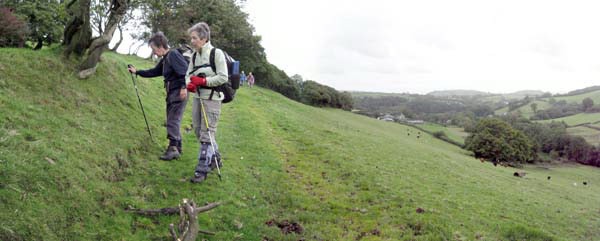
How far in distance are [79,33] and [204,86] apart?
6.12 meters

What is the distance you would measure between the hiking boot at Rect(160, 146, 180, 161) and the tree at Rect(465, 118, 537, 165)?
60.8 meters

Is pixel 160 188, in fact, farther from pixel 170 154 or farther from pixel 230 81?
pixel 230 81

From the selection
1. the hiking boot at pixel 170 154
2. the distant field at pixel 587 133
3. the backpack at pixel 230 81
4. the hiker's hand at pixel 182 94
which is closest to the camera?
the backpack at pixel 230 81

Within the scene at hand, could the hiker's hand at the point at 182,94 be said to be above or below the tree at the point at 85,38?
below

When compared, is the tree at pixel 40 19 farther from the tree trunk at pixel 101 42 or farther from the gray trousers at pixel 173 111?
the gray trousers at pixel 173 111

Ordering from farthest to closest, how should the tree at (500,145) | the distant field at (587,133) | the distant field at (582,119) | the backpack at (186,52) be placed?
1. the distant field at (582,119)
2. the distant field at (587,133)
3. the tree at (500,145)
4. the backpack at (186,52)

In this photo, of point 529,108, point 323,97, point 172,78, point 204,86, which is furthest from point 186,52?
point 529,108

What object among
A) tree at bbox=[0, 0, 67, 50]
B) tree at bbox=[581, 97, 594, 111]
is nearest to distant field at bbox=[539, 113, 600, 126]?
tree at bbox=[581, 97, 594, 111]

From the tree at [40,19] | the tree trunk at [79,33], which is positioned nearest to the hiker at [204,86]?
the tree trunk at [79,33]

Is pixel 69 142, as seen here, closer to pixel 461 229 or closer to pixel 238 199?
pixel 238 199

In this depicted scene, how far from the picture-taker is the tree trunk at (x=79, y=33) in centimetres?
1183

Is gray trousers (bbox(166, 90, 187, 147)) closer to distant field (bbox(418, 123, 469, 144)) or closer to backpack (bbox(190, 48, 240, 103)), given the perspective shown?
backpack (bbox(190, 48, 240, 103))

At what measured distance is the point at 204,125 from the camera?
9305 mm

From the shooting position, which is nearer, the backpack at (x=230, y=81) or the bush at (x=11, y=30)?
the backpack at (x=230, y=81)
